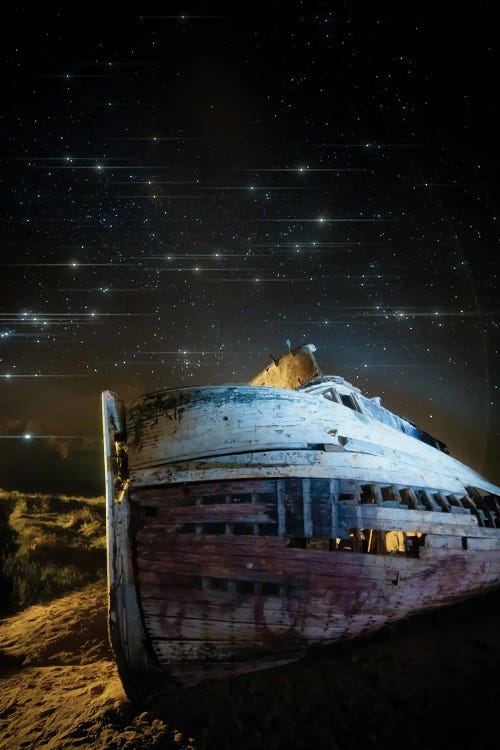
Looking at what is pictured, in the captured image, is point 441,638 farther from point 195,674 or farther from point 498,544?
point 195,674

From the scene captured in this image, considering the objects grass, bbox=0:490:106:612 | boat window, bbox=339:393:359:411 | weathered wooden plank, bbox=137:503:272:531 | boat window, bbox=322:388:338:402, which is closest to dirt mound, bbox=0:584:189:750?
grass, bbox=0:490:106:612

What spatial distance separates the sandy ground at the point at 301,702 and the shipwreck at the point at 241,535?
27 centimetres

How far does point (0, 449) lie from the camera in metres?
24.0

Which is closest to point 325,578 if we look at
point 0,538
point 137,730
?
point 137,730

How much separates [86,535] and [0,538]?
7.53ft

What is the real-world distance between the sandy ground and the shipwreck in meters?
0.27

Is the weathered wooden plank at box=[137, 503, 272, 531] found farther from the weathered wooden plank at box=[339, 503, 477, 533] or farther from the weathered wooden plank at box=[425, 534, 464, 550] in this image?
the weathered wooden plank at box=[425, 534, 464, 550]

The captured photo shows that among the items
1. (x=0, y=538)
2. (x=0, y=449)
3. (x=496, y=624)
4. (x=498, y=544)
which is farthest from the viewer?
(x=0, y=449)

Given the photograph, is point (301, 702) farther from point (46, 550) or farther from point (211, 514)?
point (46, 550)

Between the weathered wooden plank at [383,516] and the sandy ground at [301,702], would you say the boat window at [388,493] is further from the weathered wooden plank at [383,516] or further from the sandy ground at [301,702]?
the sandy ground at [301,702]

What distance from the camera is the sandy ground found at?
10.7 feet

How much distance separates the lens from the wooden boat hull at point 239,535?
3.42 m

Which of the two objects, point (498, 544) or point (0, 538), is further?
point (0, 538)

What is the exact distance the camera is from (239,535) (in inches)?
141
